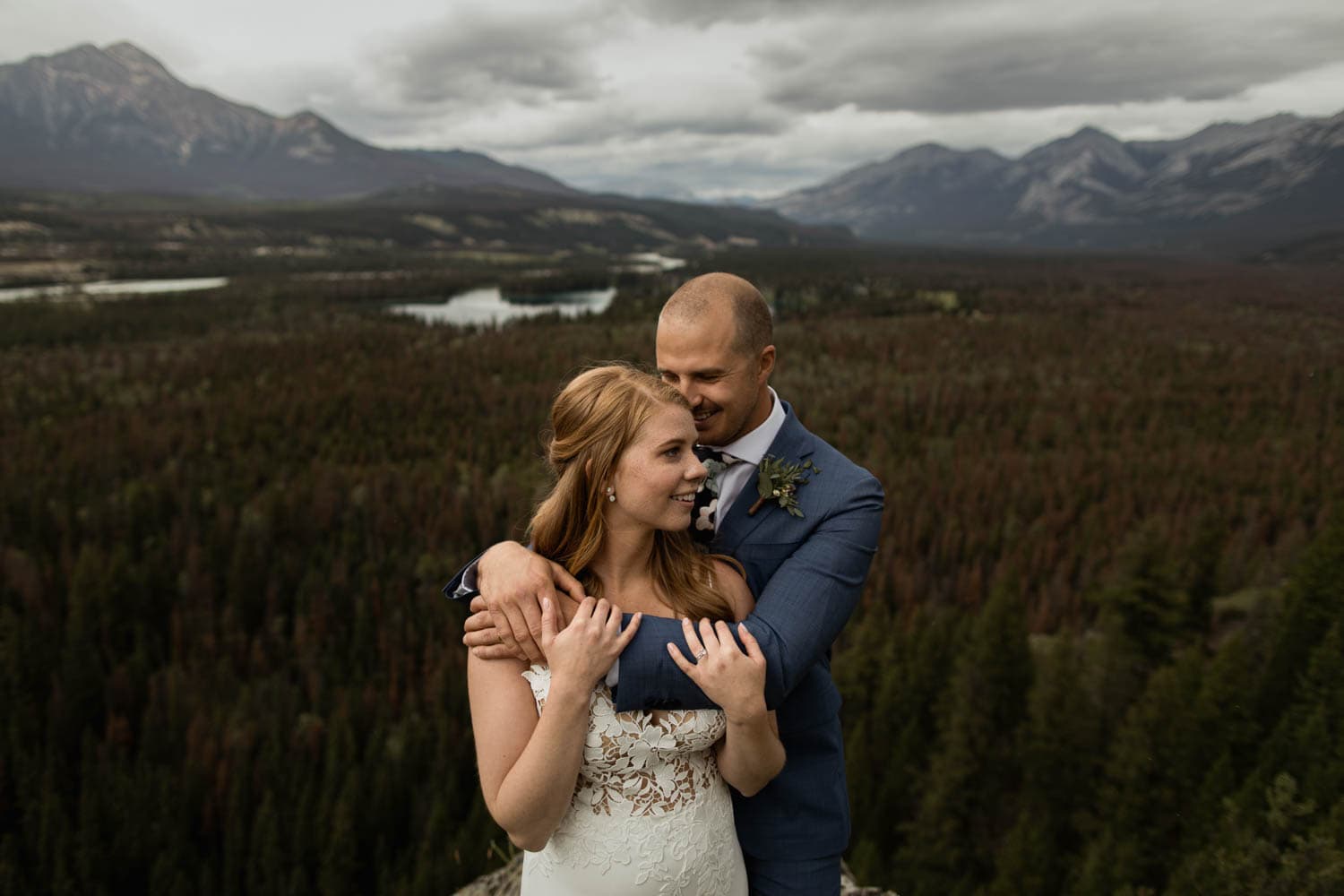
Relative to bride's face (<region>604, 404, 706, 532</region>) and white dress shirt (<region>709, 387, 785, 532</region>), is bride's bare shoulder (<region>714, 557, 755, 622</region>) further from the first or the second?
bride's face (<region>604, 404, 706, 532</region>)

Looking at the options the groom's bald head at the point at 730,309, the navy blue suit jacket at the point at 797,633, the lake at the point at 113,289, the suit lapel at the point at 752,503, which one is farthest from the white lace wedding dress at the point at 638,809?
the lake at the point at 113,289

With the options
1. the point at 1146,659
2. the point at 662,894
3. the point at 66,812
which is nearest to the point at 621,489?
the point at 662,894

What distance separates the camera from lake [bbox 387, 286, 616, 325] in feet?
456

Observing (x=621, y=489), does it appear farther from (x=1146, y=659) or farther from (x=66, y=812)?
(x=1146, y=659)

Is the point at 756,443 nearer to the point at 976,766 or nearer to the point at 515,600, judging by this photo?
the point at 515,600

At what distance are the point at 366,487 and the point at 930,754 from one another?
4088 cm

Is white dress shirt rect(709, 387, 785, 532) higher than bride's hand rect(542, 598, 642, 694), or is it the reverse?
white dress shirt rect(709, 387, 785, 532)

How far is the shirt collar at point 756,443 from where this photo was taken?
4.10 metres

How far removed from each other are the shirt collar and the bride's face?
557mm

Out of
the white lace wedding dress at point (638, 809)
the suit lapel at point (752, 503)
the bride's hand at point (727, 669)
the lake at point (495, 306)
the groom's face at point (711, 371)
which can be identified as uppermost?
the groom's face at point (711, 371)

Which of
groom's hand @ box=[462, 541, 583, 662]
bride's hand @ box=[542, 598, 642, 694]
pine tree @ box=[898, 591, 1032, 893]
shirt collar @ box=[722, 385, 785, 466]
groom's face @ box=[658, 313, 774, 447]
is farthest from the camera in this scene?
pine tree @ box=[898, 591, 1032, 893]

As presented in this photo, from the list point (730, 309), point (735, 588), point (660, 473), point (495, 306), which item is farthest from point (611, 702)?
point (495, 306)

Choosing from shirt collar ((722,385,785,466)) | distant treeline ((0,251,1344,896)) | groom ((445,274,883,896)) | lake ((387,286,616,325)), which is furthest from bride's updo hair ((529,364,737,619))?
lake ((387,286,616,325))

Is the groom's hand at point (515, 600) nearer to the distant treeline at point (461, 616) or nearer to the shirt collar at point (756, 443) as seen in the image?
the distant treeline at point (461, 616)
